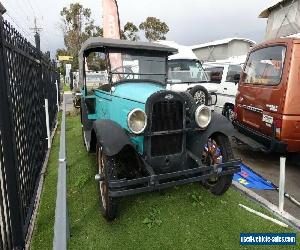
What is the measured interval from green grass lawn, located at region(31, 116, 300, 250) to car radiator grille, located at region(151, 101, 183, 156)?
2.92 ft

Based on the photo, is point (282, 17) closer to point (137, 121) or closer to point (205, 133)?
point (205, 133)

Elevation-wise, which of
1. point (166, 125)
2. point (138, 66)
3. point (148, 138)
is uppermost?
point (138, 66)

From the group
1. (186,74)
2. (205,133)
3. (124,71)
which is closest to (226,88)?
(186,74)

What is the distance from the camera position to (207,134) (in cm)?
451

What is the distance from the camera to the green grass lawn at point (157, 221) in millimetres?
3711

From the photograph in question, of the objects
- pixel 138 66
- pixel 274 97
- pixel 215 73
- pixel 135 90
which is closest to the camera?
pixel 135 90

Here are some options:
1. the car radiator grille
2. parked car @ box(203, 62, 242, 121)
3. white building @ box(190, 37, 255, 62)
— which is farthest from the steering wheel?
white building @ box(190, 37, 255, 62)

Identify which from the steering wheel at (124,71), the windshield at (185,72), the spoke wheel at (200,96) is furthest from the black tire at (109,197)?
the windshield at (185,72)

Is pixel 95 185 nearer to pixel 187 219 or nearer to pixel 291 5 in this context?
pixel 187 219

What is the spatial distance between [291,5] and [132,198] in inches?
305

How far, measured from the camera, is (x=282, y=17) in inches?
377

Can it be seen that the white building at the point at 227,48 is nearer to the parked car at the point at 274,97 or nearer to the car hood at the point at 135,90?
the parked car at the point at 274,97

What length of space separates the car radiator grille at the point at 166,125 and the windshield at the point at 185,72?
6.29 metres

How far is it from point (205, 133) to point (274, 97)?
7.21ft
